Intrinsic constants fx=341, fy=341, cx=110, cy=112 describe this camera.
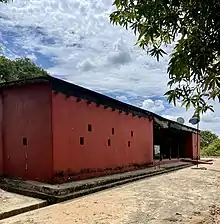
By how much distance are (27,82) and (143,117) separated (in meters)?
6.94

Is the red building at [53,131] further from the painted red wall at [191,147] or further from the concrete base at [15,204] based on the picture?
the painted red wall at [191,147]

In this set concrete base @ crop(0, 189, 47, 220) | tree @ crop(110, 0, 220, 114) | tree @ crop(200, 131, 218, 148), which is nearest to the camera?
tree @ crop(110, 0, 220, 114)

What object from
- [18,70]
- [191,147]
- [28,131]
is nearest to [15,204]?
[28,131]

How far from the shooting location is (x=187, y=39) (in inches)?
96.7

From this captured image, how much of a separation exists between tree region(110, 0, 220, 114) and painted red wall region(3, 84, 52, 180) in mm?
6269

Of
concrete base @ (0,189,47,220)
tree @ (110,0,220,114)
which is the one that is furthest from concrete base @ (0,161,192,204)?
tree @ (110,0,220,114)

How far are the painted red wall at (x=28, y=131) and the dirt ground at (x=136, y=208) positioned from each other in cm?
185

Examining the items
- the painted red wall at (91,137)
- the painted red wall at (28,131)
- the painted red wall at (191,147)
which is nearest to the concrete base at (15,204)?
the painted red wall at (28,131)

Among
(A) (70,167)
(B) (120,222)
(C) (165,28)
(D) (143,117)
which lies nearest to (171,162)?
(D) (143,117)

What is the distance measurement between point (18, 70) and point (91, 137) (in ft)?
38.1

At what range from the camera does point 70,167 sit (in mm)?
9273

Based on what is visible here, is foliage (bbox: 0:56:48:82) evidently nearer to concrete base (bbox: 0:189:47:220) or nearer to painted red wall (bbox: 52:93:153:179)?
painted red wall (bbox: 52:93:153:179)

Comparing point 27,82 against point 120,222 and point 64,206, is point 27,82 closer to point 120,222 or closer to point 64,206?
point 64,206

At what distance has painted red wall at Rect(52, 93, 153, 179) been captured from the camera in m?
8.99
